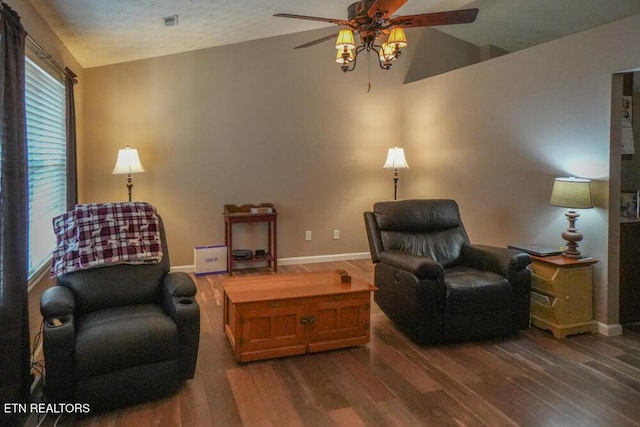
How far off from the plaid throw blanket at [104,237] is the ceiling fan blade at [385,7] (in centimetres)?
203

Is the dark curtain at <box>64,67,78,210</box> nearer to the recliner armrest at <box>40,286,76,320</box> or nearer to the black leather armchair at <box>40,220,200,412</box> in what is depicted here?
the black leather armchair at <box>40,220,200,412</box>

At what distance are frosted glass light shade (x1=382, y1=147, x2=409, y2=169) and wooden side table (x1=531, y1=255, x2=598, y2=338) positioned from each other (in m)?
2.44

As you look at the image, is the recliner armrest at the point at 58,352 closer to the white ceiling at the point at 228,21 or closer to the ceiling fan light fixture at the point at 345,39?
the white ceiling at the point at 228,21

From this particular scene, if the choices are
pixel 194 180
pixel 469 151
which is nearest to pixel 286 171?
pixel 194 180

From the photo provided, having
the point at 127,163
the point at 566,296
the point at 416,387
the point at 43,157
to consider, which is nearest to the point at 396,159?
the point at 566,296

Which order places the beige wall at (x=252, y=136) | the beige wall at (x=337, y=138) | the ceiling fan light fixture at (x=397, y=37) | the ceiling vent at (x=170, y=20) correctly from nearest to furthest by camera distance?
the ceiling fan light fixture at (x=397, y=37)
the ceiling vent at (x=170, y=20)
the beige wall at (x=337, y=138)
the beige wall at (x=252, y=136)

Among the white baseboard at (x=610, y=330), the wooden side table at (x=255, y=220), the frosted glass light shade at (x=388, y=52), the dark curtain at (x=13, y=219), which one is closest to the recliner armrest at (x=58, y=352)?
the dark curtain at (x=13, y=219)

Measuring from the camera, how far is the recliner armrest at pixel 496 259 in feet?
11.0

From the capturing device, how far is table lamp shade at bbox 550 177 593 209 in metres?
3.36

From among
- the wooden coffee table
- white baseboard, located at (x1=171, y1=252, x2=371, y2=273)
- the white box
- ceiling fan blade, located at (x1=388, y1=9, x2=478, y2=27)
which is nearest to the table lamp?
ceiling fan blade, located at (x1=388, y1=9, x2=478, y2=27)

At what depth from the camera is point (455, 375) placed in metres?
2.80

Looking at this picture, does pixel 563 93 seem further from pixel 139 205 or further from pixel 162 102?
pixel 162 102

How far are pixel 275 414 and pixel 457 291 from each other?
1.57 metres

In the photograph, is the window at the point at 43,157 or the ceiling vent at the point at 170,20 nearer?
the window at the point at 43,157
